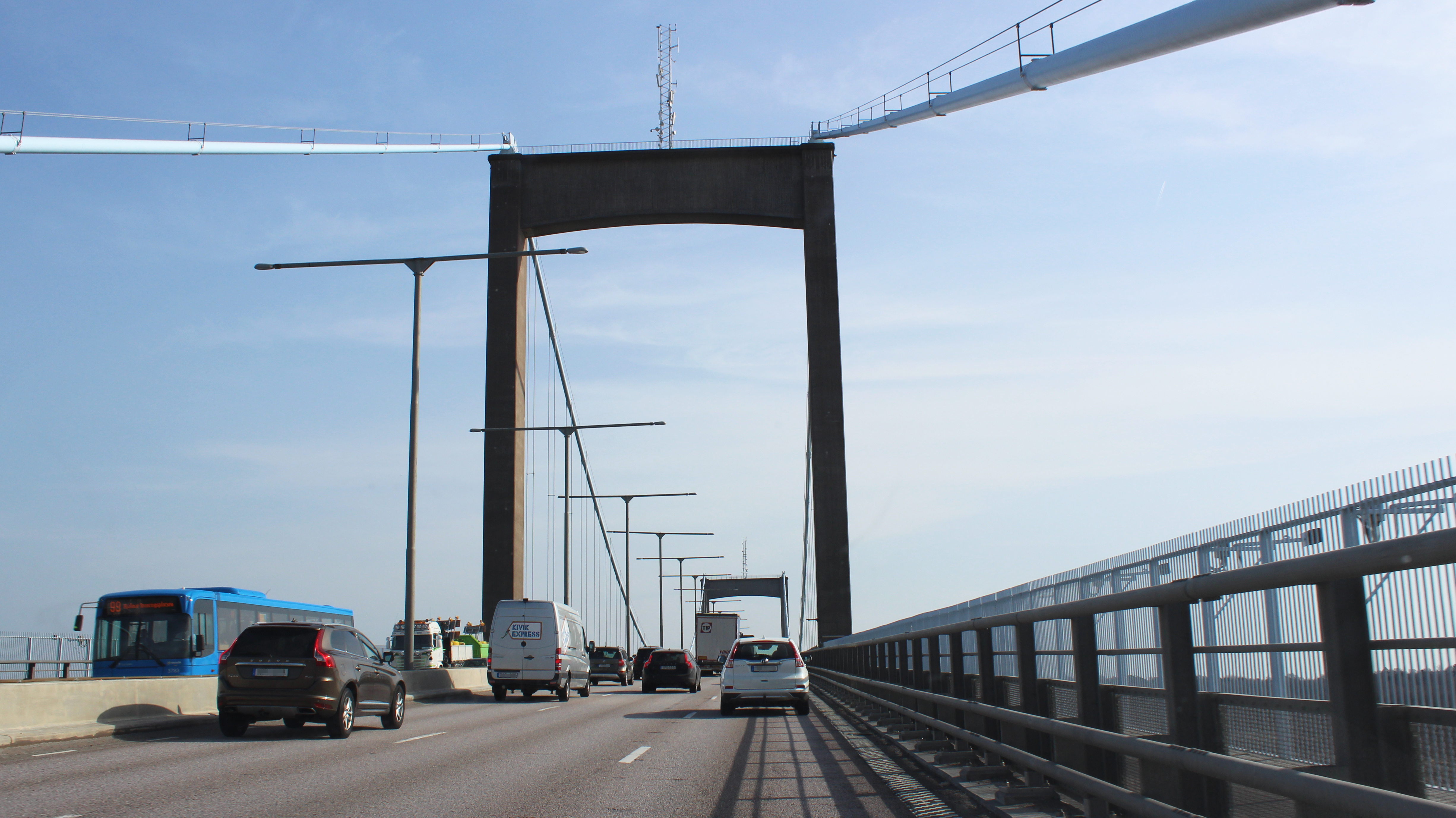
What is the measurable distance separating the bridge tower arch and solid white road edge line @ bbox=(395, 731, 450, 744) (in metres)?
25.1

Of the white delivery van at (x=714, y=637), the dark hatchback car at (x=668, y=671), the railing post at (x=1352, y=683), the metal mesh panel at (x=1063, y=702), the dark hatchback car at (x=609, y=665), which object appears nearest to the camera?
the railing post at (x=1352, y=683)

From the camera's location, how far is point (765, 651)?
68.2 feet

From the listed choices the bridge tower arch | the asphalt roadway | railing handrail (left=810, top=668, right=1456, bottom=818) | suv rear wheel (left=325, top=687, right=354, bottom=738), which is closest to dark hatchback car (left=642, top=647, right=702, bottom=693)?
the bridge tower arch

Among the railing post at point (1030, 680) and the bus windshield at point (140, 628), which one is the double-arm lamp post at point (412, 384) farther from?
the railing post at point (1030, 680)

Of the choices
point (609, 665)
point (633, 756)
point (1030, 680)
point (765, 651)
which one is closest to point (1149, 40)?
point (765, 651)

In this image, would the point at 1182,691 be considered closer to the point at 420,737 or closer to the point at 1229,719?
the point at 1229,719

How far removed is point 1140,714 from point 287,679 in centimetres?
1181

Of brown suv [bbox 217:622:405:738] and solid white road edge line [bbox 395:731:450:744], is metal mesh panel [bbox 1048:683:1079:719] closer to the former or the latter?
solid white road edge line [bbox 395:731:450:744]

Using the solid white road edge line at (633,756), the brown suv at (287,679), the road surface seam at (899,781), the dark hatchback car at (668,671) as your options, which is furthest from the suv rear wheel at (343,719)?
the dark hatchback car at (668,671)

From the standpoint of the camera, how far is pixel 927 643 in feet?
39.2

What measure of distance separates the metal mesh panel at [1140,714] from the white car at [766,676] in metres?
14.6

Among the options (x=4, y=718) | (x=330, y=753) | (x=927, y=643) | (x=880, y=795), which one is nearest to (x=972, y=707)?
(x=880, y=795)

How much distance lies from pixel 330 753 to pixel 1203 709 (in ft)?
33.5

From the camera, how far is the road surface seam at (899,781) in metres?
7.72
